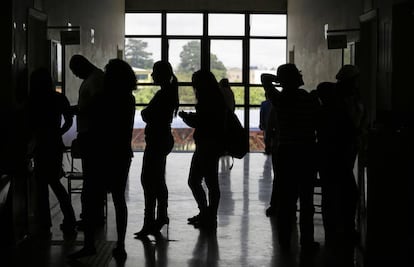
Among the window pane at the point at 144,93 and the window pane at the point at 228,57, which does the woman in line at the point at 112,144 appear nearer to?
the window pane at the point at 144,93

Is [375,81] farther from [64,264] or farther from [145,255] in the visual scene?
[64,264]

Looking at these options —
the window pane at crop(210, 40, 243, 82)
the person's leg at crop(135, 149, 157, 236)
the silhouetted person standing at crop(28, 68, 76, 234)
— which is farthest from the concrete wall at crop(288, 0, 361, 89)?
the silhouetted person standing at crop(28, 68, 76, 234)

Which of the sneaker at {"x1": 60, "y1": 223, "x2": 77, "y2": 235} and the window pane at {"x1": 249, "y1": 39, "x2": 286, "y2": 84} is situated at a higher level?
the window pane at {"x1": 249, "y1": 39, "x2": 286, "y2": 84}

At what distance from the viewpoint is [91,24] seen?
11.7m

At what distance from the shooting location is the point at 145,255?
5.79m

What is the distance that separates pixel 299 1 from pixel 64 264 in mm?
10378

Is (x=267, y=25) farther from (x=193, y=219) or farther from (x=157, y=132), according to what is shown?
(x=157, y=132)

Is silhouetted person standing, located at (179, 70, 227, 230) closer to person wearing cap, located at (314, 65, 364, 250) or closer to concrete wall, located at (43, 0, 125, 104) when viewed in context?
person wearing cap, located at (314, 65, 364, 250)

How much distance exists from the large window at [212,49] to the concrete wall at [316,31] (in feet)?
3.18

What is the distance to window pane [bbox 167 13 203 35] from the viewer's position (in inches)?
684

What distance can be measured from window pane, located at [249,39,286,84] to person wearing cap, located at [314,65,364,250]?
11.2 m

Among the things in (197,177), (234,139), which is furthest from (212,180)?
(234,139)

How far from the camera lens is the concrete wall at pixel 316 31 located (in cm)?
978

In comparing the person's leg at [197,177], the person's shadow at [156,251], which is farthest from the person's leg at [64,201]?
the person's leg at [197,177]
